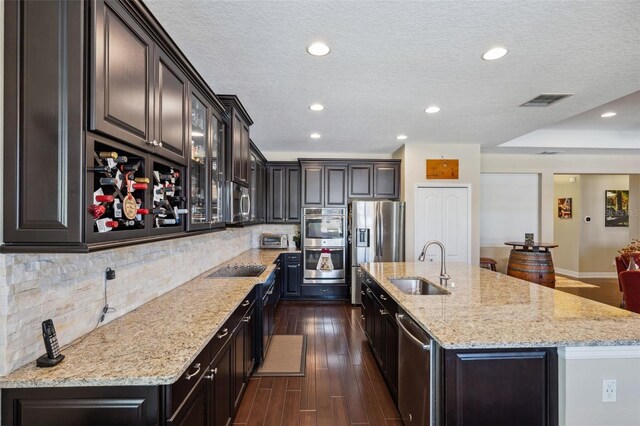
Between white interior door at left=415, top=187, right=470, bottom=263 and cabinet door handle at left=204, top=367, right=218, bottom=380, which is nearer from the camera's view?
cabinet door handle at left=204, top=367, right=218, bottom=380

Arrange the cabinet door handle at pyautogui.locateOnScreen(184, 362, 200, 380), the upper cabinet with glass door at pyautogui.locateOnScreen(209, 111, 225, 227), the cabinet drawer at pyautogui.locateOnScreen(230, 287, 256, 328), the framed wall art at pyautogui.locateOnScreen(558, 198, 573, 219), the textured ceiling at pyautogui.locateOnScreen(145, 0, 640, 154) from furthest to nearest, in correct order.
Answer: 1. the framed wall art at pyautogui.locateOnScreen(558, 198, 573, 219)
2. the upper cabinet with glass door at pyautogui.locateOnScreen(209, 111, 225, 227)
3. the cabinet drawer at pyautogui.locateOnScreen(230, 287, 256, 328)
4. the textured ceiling at pyautogui.locateOnScreen(145, 0, 640, 154)
5. the cabinet door handle at pyautogui.locateOnScreen(184, 362, 200, 380)

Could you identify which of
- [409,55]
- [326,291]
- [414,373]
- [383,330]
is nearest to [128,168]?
[414,373]

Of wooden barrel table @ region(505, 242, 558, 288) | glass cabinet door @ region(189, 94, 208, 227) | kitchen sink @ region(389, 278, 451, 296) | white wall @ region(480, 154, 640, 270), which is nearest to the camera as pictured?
glass cabinet door @ region(189, 94, 208, 227)

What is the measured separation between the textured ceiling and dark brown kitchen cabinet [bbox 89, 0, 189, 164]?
0.47 meters

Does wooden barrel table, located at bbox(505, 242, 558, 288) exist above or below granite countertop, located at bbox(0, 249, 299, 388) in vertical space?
below

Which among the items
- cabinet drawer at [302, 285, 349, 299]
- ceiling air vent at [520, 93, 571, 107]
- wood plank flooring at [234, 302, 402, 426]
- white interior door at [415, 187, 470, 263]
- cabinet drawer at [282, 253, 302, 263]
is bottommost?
wood plank flooring at [234, 302, 402, 426]

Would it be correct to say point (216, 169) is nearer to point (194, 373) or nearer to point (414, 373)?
point (194, 373)

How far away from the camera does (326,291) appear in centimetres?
537

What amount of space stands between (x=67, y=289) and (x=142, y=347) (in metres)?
0.44

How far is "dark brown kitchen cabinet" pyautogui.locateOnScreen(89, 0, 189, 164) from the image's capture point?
3.77ft

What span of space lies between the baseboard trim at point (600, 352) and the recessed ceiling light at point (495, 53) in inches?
75.8

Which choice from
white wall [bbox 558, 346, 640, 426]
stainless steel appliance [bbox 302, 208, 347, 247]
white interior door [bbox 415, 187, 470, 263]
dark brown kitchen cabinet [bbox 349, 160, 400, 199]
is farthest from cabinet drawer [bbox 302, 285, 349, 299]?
white wall [bbox 558, 346, 640, 426]

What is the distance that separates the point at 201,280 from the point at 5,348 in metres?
1.62

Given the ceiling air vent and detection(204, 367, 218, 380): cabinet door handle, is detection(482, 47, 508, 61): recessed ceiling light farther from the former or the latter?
detection(204, 367, 218, 380): cabinet door handle
